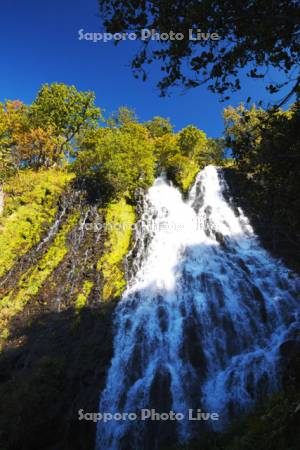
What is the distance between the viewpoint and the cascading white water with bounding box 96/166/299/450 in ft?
33.2

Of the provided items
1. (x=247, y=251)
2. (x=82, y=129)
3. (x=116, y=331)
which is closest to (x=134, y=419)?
(x=116, y=331)

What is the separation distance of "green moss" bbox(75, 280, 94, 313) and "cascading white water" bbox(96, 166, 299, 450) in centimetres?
210

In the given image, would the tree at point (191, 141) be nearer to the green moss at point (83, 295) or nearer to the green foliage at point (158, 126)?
the green foliage at point (158, 126)

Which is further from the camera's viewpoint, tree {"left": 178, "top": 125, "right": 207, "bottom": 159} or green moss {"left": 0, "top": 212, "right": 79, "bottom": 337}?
tree {"left": 178, "top": 125, "right": 207, "bottom": 159}

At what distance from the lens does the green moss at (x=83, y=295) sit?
15.4 m

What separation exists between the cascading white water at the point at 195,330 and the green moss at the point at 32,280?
508 centimetres

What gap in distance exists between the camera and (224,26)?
6281mm

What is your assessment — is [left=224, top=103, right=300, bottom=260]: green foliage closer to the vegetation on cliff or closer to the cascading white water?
the vegetation on cliff

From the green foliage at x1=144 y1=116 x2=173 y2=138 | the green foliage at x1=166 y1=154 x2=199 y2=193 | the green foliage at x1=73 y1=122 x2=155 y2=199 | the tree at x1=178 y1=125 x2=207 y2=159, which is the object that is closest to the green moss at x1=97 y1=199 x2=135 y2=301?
the green foliage at x1=73 y1=122 x2=155 y2=199

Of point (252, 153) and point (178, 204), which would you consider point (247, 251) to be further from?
point (252, 153)

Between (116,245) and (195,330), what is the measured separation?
29.0ft

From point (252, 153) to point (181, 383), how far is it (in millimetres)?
8952

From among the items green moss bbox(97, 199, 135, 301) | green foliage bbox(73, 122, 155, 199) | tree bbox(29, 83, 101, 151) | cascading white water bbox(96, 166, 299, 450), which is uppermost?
tree bbox(29, 83, 101, 151)

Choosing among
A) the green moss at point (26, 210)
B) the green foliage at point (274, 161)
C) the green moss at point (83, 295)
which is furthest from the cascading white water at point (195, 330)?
the green moss at point (26, 210)
